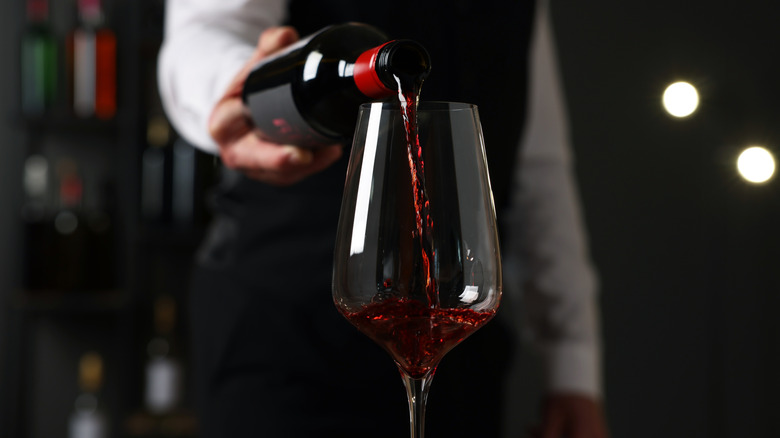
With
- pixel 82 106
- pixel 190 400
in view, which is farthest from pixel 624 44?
pixel 190 400

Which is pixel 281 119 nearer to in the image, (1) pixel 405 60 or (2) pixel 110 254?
(1) pixel 405 60

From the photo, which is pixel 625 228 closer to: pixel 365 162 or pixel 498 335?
pixel 498 335

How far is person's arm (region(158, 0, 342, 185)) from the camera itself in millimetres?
654

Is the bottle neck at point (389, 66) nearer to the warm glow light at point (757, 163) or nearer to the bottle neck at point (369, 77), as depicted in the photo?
the bottle neck at point (369, 77)

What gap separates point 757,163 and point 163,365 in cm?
150

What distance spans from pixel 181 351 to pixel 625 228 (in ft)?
4.38

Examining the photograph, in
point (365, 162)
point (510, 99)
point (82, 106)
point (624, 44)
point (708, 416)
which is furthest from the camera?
point (82, 106)

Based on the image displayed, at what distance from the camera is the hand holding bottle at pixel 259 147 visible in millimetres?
642

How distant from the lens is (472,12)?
91cm

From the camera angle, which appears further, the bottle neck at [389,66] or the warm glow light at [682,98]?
the warm glow light at [682,98]

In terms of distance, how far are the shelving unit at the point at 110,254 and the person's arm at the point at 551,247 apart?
113cm

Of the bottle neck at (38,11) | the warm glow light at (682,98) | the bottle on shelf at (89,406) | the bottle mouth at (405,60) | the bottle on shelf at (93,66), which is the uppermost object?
the bottle neck at (38,11)

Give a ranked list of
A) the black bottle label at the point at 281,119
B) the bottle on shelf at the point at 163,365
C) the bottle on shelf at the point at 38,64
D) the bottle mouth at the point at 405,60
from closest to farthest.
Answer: the bottle mouth at the point at 405,60 → the black bottle label at the point at 281,119 → the bottle on shelf at the point at 163,365 → the bottle on shelf at the point at 38,64

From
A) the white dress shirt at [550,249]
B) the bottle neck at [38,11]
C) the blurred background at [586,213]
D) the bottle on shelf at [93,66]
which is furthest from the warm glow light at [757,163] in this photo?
the bottle neck at [38,11]
